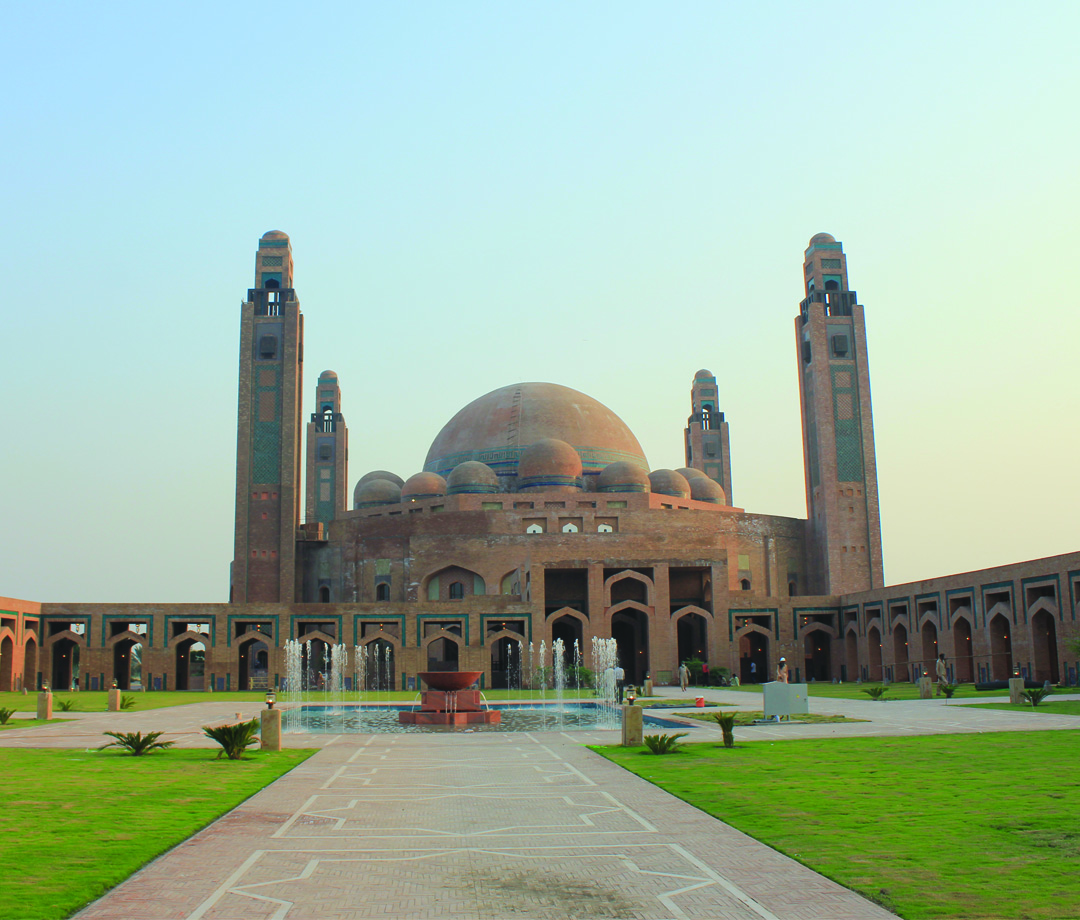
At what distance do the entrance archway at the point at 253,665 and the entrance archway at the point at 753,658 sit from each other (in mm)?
17580

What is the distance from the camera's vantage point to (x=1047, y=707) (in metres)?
18.9

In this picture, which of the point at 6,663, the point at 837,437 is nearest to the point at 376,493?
the point at 6,663

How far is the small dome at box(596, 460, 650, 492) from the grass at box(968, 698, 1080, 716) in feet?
85.1

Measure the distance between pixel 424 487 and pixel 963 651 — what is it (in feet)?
77.6

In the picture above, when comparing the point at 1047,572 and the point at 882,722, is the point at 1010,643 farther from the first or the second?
the point at 882,722

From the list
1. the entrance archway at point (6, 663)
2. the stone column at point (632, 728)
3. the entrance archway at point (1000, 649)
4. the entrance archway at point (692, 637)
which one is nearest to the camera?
the stone column at point (632, 728)

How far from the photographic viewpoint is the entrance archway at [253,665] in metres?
38.3

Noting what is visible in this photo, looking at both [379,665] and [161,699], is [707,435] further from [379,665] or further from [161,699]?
[161,699]

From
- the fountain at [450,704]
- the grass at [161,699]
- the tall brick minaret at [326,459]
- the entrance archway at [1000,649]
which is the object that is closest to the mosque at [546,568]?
the entrance archway at [1000,649]

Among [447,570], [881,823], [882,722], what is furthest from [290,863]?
[447,570]

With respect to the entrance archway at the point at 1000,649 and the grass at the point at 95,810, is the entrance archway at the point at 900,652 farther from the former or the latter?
the grass at the point at 95,810

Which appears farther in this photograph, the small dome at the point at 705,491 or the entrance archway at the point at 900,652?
the small dome at the point at 705,491

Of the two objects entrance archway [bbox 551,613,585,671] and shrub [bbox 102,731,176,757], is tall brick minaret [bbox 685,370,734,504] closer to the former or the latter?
entrance archway [bbox 551,613,585,671]

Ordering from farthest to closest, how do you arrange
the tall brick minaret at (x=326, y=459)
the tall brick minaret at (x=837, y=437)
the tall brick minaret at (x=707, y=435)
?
the tall brick minaret at (x=707, y=435)
the tall brick minaret at (x=326, y=459)
the tall brick minaret at (x=837, y=437)
